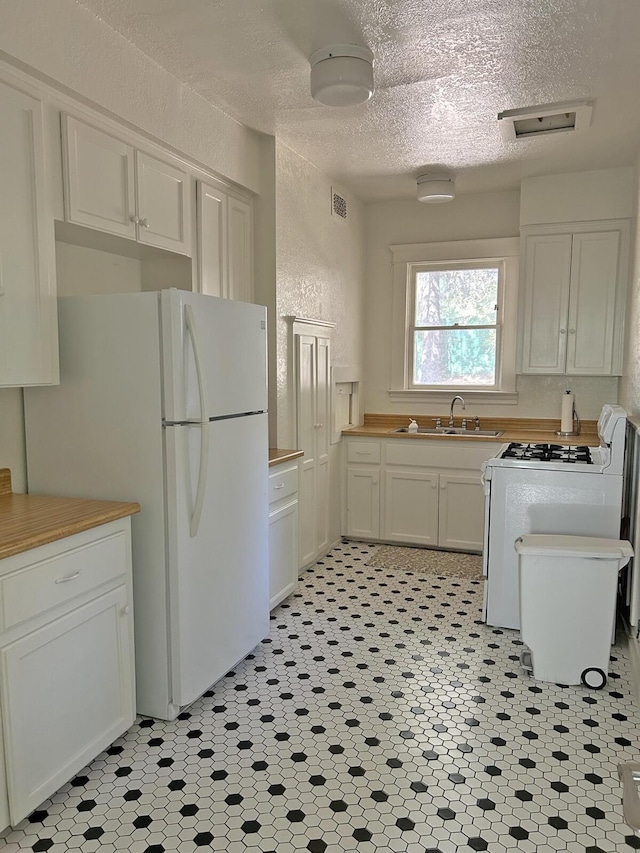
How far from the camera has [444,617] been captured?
3373 millimetres

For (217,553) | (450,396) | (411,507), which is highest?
(450,396)

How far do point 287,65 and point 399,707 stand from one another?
9.17 ft

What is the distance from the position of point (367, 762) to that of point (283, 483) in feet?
5.07

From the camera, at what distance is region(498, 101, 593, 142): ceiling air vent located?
3.19 meters

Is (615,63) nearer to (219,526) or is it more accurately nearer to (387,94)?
(387,94)

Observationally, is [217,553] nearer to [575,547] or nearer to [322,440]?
[575,547]

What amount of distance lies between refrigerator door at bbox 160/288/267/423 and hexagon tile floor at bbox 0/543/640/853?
1.20 m

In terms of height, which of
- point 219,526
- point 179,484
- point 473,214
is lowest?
point 219,526

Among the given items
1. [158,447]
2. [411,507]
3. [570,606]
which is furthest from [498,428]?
[158,447]

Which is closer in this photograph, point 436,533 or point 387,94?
point 387,94

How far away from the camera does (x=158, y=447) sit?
2.31 metres

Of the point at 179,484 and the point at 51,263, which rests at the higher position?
the point at 51,263

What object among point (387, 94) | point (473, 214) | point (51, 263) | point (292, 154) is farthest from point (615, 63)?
point (51, 263)

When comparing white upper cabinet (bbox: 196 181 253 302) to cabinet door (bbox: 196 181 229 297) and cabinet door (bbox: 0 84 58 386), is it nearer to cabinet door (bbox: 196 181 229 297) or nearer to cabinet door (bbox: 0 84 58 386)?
cabinet door (bbox: 196 181 229 297)
